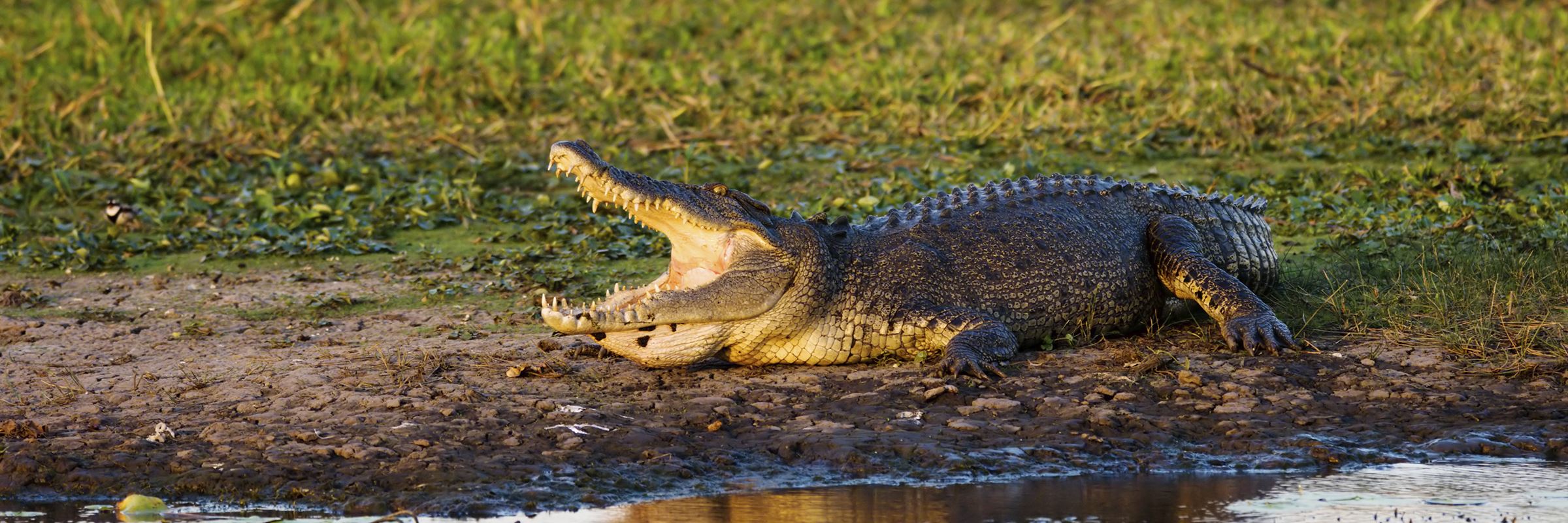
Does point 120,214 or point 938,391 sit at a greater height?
point 120,214

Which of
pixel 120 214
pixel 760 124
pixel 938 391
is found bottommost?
pixel 938 391

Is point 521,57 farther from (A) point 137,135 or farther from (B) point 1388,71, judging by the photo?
(B) point 1388,71

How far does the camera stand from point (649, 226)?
609 centimetres

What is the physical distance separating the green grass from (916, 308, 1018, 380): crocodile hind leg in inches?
50.1

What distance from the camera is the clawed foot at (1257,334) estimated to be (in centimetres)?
600

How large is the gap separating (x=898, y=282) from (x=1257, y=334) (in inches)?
49.8

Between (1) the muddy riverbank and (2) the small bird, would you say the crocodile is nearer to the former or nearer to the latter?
(1) the muddy riverbank

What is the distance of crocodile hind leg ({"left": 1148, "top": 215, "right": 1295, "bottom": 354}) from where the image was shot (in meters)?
6.06

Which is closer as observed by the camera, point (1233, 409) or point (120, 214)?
point (1233, 409)

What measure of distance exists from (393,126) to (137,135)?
4.79 ft

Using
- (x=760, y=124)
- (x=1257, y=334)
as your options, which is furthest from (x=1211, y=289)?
(x=760, y=124)

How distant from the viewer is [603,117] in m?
10.6

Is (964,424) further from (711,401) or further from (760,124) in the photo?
(760,124)

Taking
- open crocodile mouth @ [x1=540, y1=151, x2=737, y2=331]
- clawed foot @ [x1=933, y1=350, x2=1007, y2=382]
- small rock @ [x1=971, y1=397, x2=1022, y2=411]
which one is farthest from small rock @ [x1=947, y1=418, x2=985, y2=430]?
open crocodile mouth @ [x1=540, y1=151, x2=737, y2=331]
